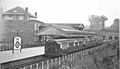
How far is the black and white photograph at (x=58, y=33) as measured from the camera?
171cm

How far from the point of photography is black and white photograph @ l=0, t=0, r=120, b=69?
5.60ft

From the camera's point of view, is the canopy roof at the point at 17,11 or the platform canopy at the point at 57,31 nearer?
the canopy roof at the point at 17,11

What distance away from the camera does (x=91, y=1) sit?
2.96 m

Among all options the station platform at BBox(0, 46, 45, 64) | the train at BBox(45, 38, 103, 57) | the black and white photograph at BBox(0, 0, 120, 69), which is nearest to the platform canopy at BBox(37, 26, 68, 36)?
the black and white photograph at BBox(0, 0, 120, 69)

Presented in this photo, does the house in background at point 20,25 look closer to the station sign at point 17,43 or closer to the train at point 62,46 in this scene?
the station sign at point 17,43

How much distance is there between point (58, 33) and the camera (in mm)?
2201

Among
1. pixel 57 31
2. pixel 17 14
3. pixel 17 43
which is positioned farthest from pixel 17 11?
pixel 57 31

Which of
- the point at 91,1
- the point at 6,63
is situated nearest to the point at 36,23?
the point at 6,63

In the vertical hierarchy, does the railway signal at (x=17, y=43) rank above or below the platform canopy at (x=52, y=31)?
below

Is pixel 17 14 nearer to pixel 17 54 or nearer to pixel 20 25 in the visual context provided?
pixel 20 25

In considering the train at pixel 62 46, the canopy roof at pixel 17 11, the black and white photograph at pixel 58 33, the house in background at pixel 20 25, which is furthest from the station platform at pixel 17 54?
the canopy roof at pixel 17 11

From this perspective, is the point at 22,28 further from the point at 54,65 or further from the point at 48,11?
the point at 54,65

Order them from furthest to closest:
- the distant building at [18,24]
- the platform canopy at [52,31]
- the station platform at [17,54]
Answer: the platform canopy at [52,31] → the distant building at [18,24] → the station platform at [17,54]

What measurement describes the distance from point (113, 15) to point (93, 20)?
2.52 ft
